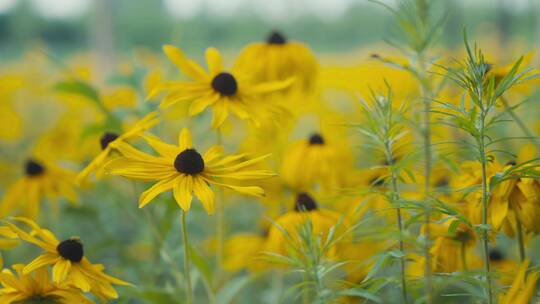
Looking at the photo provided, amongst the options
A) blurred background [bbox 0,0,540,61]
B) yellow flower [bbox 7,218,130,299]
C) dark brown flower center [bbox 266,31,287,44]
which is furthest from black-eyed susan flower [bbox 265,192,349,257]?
blurred background [bbox 0,0,540,61]

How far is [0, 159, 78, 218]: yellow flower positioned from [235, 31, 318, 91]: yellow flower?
65 cm

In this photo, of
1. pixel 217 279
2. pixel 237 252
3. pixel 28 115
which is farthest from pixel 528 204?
pixel 28 115

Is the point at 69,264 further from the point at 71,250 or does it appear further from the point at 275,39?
the point at 275,39

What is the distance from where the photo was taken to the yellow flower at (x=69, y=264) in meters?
1.09

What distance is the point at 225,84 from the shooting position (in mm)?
1492

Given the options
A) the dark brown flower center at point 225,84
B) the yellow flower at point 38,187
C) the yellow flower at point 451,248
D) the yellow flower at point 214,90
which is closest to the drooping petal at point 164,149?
the yellow flower at point 214,90

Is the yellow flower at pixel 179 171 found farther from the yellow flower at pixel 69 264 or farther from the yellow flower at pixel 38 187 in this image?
the yellow flower at pixel 38 187

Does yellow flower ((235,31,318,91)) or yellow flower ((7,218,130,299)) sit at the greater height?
yellow flower ((235,31,318,91))

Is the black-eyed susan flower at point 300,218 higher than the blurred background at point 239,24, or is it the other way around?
the blurred background at point 239,24

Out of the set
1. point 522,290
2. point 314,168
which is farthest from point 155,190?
point 314,168

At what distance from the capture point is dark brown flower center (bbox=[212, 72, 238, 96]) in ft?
4.90

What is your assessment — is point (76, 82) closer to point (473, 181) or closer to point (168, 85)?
point (168, 85)

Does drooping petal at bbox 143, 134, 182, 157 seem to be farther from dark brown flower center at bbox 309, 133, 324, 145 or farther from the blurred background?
the blurred background

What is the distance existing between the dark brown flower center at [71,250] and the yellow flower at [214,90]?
15.5 inches
